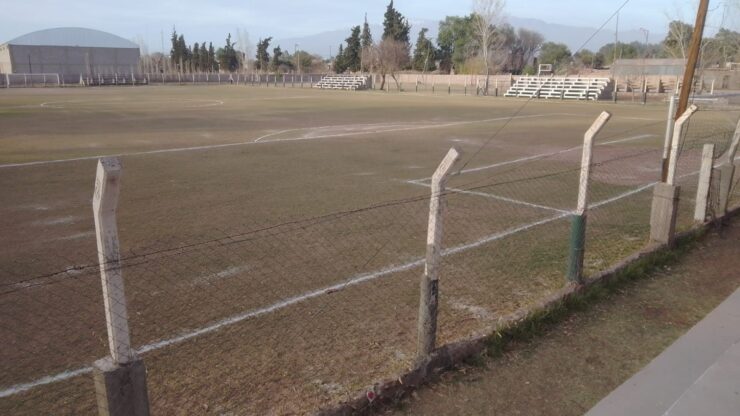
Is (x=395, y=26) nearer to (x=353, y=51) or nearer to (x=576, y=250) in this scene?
(x=353, y=51)

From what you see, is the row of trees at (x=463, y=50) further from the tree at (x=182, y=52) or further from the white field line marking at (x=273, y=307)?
the white field line marking at (x=273, y=307)

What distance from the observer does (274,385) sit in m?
3.97

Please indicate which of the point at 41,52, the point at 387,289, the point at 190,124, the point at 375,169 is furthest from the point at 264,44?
the point at 387,289

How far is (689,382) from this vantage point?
4.02 m

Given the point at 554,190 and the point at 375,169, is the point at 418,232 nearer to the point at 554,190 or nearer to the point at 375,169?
the point at 554,190

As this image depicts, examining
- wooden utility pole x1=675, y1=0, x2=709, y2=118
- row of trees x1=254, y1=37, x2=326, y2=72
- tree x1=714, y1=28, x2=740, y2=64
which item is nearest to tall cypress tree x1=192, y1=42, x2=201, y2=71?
row of trees x1=254, y1=37, x2=326, y2=72

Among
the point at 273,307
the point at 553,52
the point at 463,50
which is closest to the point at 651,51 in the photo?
the point at 553,52

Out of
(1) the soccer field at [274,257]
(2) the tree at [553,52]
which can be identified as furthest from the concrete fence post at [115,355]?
(2) the tree at [553,52]

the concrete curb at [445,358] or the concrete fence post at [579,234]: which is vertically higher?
the concrete fence post at [579,234]

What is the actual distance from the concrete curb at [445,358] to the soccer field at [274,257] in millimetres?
166

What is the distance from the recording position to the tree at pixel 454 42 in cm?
9138

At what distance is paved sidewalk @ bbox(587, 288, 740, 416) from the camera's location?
12.2 feet

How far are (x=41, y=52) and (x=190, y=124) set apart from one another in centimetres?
7956

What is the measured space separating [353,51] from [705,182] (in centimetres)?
8456
